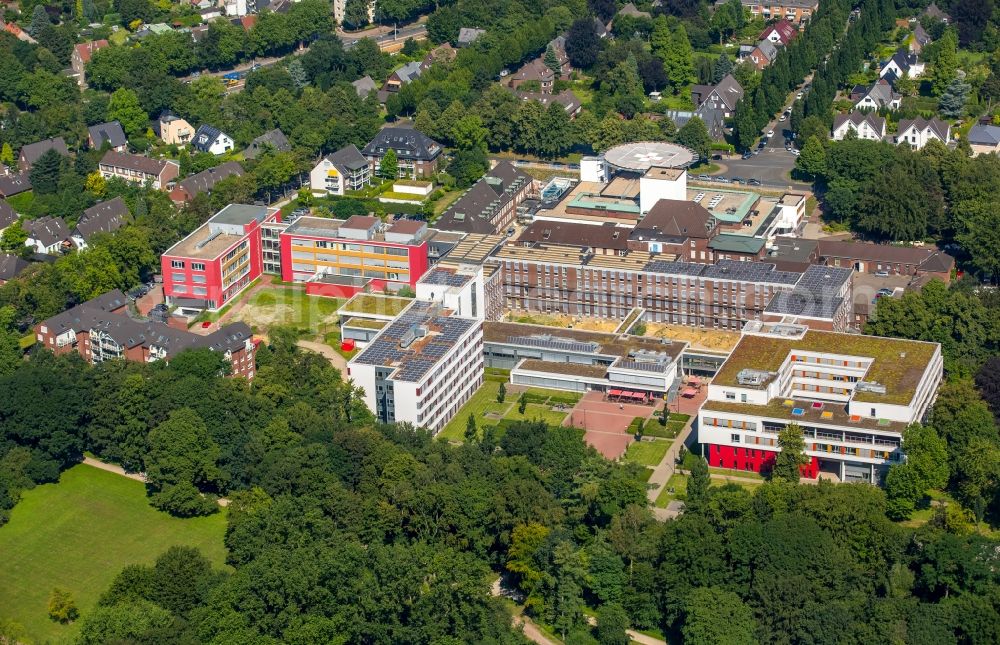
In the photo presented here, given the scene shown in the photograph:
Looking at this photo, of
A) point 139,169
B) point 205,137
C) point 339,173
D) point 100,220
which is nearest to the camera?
point 100,220

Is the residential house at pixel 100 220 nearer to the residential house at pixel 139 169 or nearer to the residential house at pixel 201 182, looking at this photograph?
the residential house at pixel 201 182

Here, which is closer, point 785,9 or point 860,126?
point 860,126

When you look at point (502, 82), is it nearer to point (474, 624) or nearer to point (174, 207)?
point (174, 207)

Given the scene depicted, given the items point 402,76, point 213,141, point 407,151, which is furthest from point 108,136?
point 402,76

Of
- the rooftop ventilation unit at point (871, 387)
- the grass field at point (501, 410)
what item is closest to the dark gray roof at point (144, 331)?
the grass field at point (501, 410)

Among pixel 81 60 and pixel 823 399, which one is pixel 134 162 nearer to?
pixel 81 60

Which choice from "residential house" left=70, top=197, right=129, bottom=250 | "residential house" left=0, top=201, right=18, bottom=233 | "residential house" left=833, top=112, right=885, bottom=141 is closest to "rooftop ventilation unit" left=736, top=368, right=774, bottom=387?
"residential house" left=833, top=112, right=885, bottom=141
